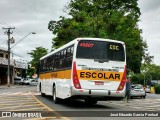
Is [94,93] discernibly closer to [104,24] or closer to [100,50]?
[100,50]

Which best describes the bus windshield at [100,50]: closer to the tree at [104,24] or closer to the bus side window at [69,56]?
the bus side window at [69,56]

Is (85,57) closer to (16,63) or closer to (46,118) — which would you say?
(46,118)

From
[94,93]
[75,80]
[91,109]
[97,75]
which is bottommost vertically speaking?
[91,109]

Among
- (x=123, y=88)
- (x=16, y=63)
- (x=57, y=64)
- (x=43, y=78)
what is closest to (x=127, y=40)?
(x=43, y=78)

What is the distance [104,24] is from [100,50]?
26978 millimetres

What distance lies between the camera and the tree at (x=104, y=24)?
149 feet

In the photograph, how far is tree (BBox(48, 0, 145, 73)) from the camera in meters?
45.4

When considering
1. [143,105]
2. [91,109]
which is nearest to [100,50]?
[91,109]

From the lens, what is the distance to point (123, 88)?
62.4ft

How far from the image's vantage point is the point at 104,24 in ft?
150

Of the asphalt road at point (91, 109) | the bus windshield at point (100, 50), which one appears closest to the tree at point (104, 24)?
the asphalt road at point (91, 109)

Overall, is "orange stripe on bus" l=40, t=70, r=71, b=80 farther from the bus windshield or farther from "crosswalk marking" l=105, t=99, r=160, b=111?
"crosswalk marking" l=105, t=99, r=160, b=111

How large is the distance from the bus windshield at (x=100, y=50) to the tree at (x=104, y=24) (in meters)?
23.5

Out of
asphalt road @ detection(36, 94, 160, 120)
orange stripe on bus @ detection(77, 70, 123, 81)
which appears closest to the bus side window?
orange stripe on bus @ detection(77, 70, 123, 81)
